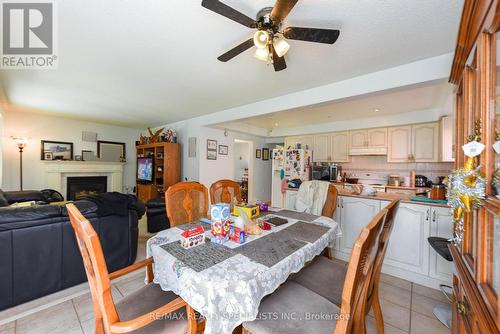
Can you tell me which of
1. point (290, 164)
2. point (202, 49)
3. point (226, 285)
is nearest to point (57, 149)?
point (202, 49)

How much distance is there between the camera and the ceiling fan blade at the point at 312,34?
133 centimetres

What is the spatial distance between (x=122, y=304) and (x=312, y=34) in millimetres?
2009

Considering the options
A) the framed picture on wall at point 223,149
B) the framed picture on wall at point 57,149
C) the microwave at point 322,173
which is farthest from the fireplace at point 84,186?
the microwave at point 322,173

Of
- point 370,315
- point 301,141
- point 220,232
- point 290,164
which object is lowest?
point 370,315

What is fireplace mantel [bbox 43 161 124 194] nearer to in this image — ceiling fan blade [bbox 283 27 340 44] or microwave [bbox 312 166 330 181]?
microwave [bbox 312 166 330 181]

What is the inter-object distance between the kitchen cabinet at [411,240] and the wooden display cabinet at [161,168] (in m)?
4.40

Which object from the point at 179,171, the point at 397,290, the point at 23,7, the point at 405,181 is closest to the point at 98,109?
the point at 179,171

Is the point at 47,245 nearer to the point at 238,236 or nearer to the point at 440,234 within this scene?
the point at 238,236

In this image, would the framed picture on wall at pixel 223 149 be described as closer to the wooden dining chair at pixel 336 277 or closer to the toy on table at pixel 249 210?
the toy on table at pixel 249 210

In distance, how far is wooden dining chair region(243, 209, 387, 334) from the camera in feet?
2.86

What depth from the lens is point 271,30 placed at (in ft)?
4.64

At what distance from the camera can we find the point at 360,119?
4.62 metres

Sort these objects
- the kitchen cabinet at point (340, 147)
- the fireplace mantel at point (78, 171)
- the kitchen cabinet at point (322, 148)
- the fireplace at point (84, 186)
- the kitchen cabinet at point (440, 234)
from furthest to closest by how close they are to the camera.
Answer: the kitchen cabinet at point (322, 148), the fireplace at point (84, 186), the kitchen cabinet at point (340, 147), the fireplace mantel at point (78, 171), the kitchen cabinet at point (440, 234)

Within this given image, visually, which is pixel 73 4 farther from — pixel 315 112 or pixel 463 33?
pixel 315 112
